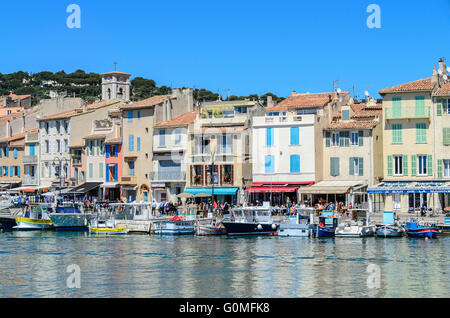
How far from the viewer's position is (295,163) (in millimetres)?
63625

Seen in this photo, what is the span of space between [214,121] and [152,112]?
767 cm

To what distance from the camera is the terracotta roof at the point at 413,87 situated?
191ft

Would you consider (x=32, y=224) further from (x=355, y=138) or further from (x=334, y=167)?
(x=355, y=138)

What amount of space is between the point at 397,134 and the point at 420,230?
12.2 metres

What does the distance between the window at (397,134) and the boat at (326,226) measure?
10.2m

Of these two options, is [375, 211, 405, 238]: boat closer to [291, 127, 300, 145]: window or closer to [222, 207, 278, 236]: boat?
[222, 207, 278, 236]: boat

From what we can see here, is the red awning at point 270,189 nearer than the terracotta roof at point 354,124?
No

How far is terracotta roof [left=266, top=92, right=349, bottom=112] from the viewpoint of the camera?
6562 cm

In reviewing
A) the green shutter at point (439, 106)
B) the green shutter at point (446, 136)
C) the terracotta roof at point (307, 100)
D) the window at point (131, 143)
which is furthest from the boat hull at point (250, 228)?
the window at point (131, 143)

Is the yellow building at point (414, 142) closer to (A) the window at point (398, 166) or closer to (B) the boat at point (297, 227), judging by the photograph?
(A) the window at point (398, 166)

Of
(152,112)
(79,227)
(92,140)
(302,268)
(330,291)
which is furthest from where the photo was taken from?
(92,140)

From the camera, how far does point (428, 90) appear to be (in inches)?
2288
